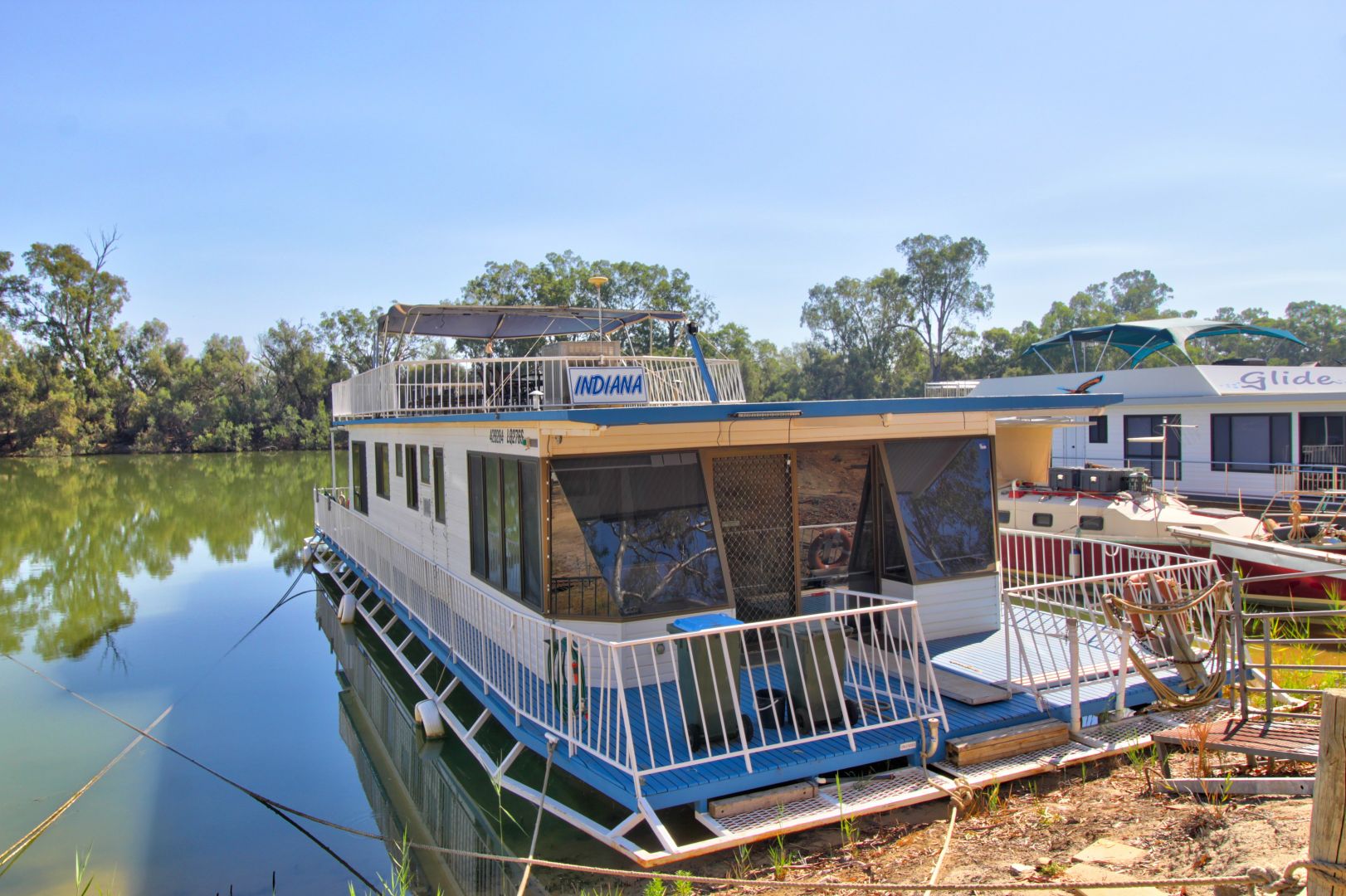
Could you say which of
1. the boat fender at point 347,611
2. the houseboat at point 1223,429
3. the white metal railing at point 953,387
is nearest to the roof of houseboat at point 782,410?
the boat fender at point 347,611

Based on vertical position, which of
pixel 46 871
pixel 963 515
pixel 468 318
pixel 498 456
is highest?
pixel 468 318

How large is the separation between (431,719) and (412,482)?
420 centimetres

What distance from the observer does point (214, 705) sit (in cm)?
999

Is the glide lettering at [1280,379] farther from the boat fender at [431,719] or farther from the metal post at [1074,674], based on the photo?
the boat fender at [431,719]

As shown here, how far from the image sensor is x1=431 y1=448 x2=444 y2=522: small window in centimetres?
973

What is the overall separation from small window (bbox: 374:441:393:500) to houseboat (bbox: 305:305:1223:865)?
378cm

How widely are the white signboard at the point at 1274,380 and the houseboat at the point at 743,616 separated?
13.6 m

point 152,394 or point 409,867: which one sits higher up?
point 152,394

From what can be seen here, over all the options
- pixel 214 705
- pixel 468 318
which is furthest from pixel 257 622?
pixel 468 318

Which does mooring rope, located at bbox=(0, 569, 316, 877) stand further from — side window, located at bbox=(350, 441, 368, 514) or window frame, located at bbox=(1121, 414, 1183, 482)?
window frame, located at bbox=(1121, 414, 1183, 482)

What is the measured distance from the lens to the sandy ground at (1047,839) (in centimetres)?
428

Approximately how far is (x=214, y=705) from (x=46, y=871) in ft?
12.0

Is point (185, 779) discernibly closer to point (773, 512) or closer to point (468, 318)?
point (773, 512)

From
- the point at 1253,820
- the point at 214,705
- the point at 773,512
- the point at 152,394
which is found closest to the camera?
the point at 1253,820
